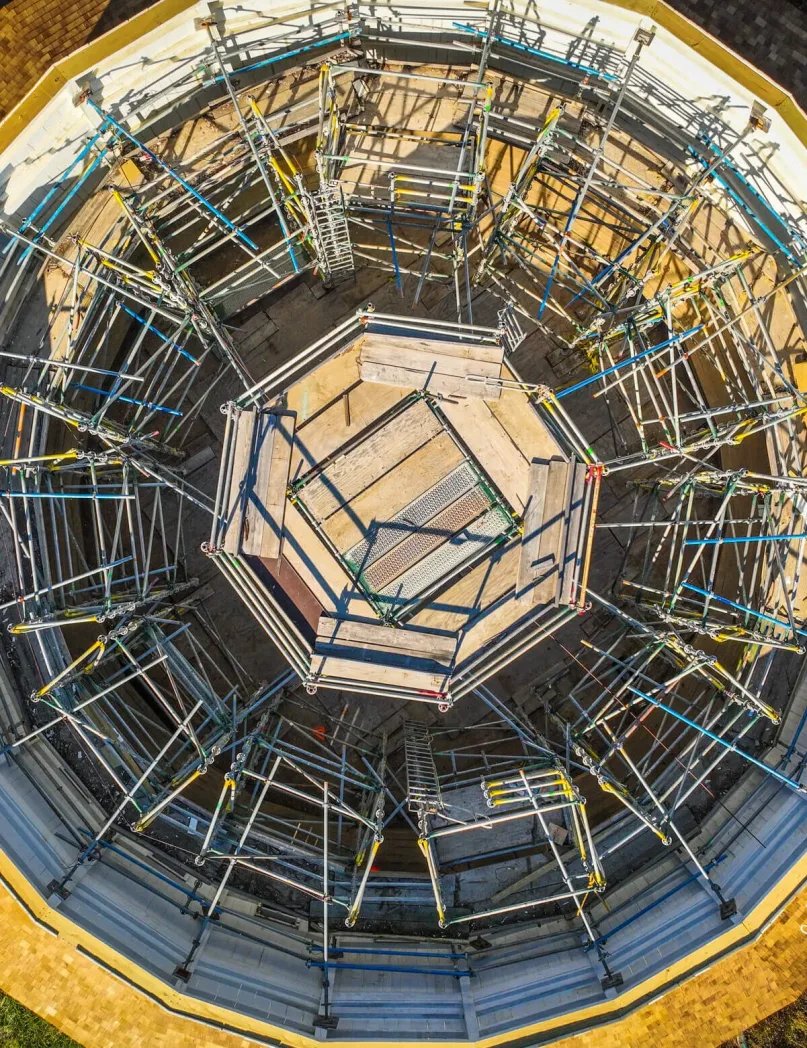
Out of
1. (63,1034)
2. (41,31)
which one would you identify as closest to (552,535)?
(41,31)

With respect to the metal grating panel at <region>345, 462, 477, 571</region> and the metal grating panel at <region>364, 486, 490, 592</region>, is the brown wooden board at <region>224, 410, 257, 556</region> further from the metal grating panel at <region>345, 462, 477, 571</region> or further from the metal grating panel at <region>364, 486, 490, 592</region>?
the metal grating panel at <region>364, 486, 490, 592</region>

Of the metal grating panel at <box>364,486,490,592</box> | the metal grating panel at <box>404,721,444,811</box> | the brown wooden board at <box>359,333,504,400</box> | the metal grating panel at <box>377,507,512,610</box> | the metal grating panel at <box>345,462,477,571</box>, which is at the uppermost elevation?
the brown wooden board at <box>359,333,504,400</box>

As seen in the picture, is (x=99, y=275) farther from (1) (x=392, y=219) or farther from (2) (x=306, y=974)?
(2) (x=306, y=974)

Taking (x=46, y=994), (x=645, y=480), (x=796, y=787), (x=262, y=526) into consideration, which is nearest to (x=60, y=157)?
(x=262, y=526)

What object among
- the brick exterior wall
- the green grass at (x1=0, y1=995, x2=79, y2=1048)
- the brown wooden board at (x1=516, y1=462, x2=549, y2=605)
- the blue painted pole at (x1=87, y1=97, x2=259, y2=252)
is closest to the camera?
the blue painted pole at (x1=87, y1=97, x2=259, y2=252)

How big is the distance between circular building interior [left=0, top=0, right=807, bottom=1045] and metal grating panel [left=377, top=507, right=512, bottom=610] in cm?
13

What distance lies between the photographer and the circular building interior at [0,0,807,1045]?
1738cm

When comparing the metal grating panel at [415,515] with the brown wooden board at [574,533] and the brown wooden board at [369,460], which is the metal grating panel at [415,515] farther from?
the brown wooden board at [574,533]

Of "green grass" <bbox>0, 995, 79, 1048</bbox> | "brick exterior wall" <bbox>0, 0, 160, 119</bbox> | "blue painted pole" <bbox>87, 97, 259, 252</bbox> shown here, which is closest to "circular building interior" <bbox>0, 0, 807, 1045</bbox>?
"blue painted pole" <bbox>87, 97, 259, 252</bbox>

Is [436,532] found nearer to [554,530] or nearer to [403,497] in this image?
[403,497]

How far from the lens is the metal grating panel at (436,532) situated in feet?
61.1

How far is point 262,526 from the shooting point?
61.0 feet

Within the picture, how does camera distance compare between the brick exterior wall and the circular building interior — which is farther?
the brick exterior wall

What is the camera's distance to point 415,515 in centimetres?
1867
